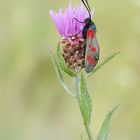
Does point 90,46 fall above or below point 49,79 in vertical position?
above

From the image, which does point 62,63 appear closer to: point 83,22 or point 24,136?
point 83,22

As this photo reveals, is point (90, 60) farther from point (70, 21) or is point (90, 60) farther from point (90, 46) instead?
point (70, 21)

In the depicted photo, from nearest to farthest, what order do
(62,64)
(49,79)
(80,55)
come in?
(62,64)
(80,55)
(49,79)

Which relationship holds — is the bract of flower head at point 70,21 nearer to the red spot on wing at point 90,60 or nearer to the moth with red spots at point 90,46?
the moth with red spots at point 90,46

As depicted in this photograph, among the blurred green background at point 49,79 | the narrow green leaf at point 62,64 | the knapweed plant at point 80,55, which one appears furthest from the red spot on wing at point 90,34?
the blurred green background at point 49,79

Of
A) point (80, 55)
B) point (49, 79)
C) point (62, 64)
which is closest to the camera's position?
point (62, 64)

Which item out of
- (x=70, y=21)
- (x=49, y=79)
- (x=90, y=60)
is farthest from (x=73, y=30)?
(x=49, y=79)

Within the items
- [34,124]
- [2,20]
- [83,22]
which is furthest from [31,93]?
[83,22]
